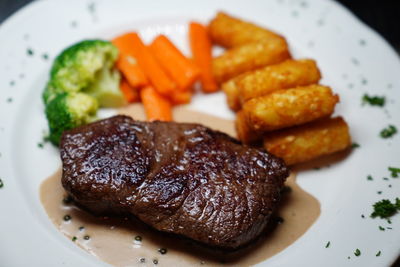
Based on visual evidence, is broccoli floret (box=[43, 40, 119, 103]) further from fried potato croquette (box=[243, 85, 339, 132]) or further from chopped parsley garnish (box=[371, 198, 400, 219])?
chopped parsley garnish (box=[371, 198, 400, 219])

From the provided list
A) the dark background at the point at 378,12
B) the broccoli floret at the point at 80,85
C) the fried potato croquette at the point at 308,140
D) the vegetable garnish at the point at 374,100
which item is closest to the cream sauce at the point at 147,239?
the fried potato croquette at the point at 308,140

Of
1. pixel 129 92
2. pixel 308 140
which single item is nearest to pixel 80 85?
pixel 129 92

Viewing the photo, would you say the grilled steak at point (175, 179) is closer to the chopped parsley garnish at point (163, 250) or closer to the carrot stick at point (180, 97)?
the chopped parsley garnish at point (163, 250)

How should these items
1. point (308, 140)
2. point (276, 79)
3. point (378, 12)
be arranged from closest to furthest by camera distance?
point (308, 140), point (276, 79), point (378, 12)

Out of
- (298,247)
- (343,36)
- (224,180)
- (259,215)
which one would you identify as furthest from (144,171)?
(343,36)

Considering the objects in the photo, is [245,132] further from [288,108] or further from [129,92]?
[129,92]

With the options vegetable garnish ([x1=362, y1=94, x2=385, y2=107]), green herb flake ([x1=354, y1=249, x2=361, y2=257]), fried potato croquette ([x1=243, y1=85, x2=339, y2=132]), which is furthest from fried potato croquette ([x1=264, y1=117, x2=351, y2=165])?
green herb flake ([x1=354, y1=249, x2=361, y2=257])

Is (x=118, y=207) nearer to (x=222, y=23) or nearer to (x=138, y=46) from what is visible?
(x=138, y=46)
